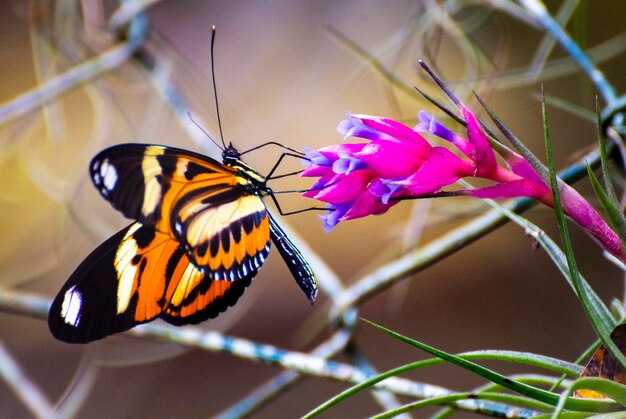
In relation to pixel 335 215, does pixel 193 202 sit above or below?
above

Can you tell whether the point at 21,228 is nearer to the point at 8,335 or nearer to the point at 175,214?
the point at 8,335

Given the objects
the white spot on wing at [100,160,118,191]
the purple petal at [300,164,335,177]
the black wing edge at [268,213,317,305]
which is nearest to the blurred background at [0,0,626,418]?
the black wing edge at [268,213,317,305]

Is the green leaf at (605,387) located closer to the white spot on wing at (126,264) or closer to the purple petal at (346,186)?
the purple petal at (346,186)

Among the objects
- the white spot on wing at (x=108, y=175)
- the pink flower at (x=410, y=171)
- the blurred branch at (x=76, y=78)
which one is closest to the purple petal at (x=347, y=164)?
the pink flower at (x=410, y=171)

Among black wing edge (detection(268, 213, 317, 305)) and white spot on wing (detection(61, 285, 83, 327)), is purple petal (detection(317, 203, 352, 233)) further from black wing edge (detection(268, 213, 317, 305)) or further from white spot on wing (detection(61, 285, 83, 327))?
white spot on wing (detection(61, 285, 83, 327))

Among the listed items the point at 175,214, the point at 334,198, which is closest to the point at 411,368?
the point at 334,198

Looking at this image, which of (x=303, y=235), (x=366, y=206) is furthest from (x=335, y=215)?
(x=303, y=235)

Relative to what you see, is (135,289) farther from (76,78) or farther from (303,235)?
(303,235)
